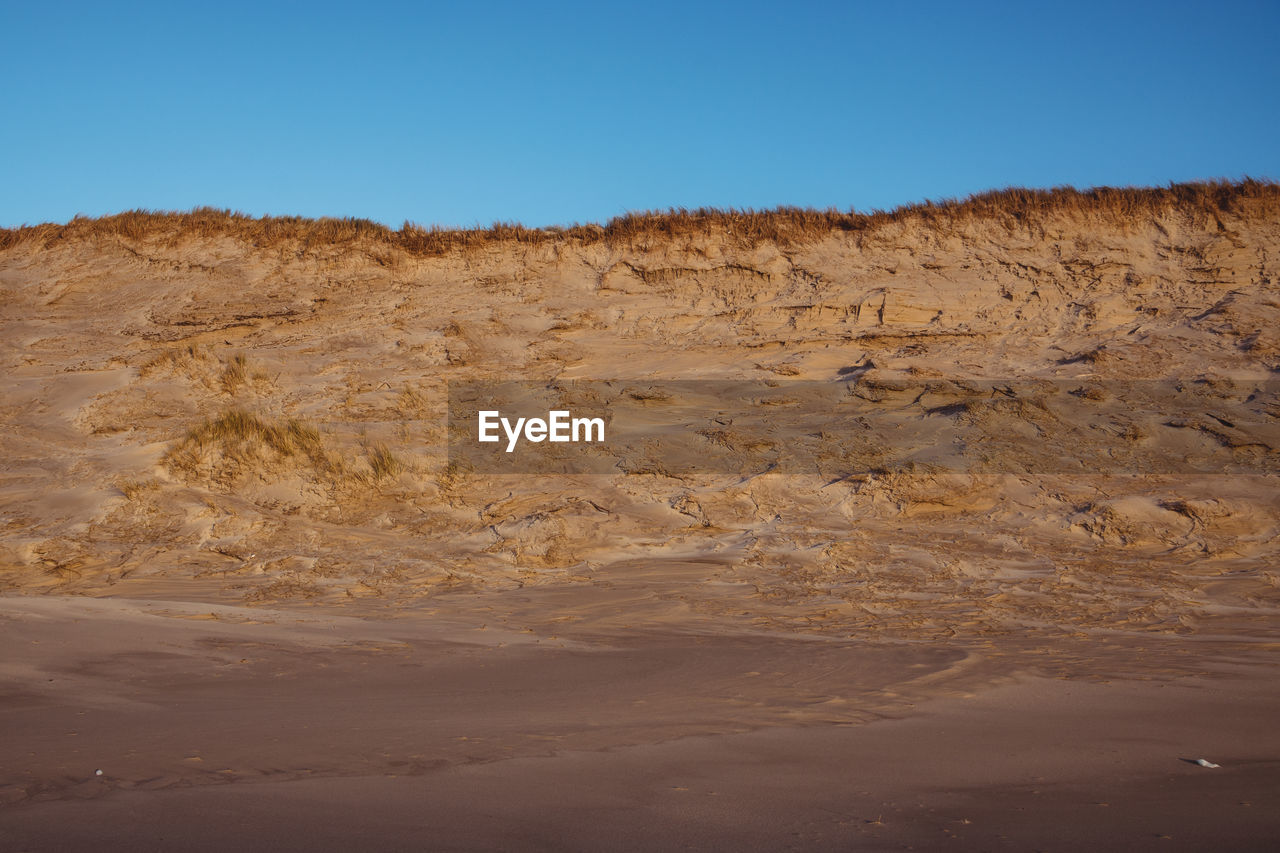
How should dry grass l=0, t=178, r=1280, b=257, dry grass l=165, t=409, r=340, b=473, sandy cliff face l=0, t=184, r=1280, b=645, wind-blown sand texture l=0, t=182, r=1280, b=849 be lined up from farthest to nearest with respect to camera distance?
dry grass l=0, t=178, r=1280, b=257, dry grass l=165, t=409, r=340, b=473, sandy cliff face l=0, t=184, r=1280, b=645, wind-blown sand texture l=0, t=182, r=1280, b=849

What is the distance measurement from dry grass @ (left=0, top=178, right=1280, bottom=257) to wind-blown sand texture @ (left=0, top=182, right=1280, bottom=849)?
0.05m

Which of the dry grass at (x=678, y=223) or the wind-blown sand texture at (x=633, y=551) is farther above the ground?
the dry grass at (x=678, y=223)

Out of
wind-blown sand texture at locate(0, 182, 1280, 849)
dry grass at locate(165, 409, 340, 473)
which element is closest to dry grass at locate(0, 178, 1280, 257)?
wind-blown sand texture at locate(0, 182, 1280, 849)

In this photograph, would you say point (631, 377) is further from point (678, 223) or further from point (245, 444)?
point (245, 444)

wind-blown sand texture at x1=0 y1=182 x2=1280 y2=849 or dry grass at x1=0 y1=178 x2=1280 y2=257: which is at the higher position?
dry grass at x1=0 y1=178 x2=1280 y2=257

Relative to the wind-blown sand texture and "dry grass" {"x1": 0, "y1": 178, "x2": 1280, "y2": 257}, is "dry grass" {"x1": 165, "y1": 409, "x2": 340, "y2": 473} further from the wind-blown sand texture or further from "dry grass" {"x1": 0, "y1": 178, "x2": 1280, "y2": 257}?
"dry grass" {"x1": 0, "y1": 178, "x2": 1280, "y2": 257}

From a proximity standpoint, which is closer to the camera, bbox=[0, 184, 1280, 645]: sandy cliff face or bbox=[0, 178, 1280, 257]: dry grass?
bbox=[0, 184, 1280, 645]: sandy cliff face

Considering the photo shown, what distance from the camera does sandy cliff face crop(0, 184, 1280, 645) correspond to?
6895 millimetres

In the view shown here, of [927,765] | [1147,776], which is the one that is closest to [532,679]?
[927,765]

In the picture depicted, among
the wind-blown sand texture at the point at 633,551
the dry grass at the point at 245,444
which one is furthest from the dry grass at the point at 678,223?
the dry grass at the point at 245,444

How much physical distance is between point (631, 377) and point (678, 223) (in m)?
2.76

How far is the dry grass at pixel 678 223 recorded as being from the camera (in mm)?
11312

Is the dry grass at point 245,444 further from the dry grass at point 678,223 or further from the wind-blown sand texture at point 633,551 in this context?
the dry grass at point 678,223

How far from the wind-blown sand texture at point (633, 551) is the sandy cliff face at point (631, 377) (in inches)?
1.9
